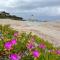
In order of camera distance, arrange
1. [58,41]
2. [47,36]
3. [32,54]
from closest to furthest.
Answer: [32,54] → [58,41] → [47,36]

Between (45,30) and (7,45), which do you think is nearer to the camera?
(7,45)

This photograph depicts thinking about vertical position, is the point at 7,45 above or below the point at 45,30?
above

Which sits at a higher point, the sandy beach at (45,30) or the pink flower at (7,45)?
the pink flower at (7,45)

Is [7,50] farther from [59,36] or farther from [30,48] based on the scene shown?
[59,36]

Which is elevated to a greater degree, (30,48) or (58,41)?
(30,48)

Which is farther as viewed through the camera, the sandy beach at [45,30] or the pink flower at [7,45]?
the sandy beach at [45,30]

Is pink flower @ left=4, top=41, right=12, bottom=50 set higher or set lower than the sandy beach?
higher

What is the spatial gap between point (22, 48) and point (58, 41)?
4268 millimetres

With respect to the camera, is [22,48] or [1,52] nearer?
[1,52]

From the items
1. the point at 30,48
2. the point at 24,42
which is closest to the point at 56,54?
the point at 24,42

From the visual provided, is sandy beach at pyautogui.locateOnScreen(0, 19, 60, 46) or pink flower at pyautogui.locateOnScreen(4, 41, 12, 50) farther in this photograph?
sandy beach at pyautogui.locateOnScreen(0, 19, 60, 46)

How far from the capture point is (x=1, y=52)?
477 cm

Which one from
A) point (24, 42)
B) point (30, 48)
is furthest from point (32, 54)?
point (24, 42)

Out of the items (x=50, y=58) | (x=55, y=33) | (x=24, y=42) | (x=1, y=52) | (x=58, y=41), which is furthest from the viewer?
(x=55, y=33)
